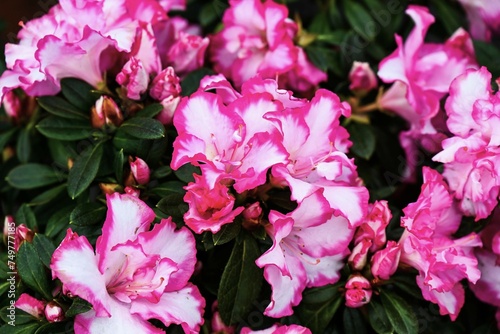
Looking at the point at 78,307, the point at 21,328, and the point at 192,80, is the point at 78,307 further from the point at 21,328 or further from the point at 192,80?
the point at 192,80

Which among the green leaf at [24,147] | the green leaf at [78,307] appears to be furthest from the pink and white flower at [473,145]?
the green leaf at [24,147]

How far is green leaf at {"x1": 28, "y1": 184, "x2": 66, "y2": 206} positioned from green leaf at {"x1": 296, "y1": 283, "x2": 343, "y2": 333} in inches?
17.3

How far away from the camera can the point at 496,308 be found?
1220 millimetres

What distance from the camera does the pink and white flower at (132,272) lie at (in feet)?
2.89

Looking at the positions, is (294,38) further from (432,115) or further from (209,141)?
(209,141)

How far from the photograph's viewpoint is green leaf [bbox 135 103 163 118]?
108cm

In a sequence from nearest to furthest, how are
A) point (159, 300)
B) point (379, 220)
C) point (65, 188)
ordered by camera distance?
point (159, 300) < point (379, 220) < point (65, 188)

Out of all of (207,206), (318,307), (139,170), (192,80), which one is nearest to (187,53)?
(192,80)

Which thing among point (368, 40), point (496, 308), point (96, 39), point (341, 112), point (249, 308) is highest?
point (96, 39)

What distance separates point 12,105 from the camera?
125 centimetres

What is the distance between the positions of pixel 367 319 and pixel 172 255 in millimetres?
359

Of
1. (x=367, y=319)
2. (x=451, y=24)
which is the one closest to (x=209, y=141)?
(x=367, y=319)

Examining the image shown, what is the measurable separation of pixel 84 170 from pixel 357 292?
0.45 metres

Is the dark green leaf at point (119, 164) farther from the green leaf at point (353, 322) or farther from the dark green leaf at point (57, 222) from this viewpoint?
the green leaf at point (353, 322)
